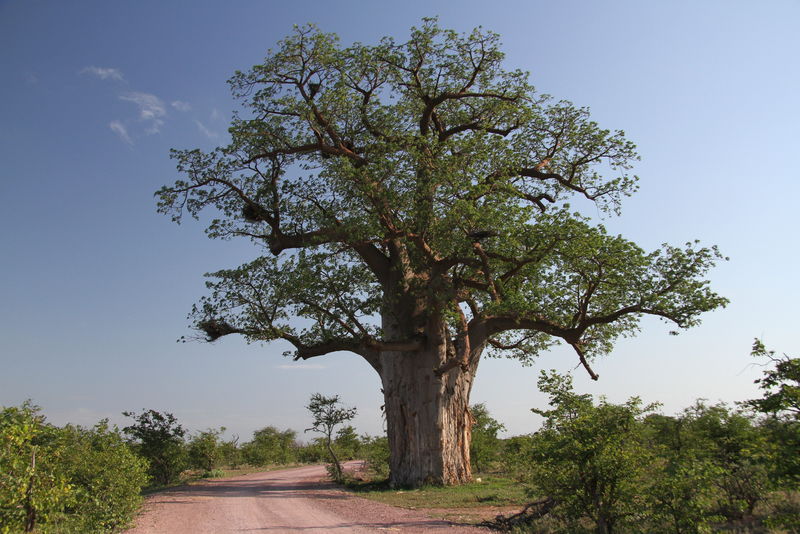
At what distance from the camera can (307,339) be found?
14531 mm

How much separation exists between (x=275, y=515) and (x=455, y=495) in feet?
12.9

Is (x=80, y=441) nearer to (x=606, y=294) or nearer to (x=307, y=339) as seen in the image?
(x=307, y=339)

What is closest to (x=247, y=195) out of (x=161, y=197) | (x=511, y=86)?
(x=161, y=197)

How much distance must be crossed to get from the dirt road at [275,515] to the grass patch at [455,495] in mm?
596

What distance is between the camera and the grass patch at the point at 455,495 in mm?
10156

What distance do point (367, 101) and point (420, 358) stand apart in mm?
7740

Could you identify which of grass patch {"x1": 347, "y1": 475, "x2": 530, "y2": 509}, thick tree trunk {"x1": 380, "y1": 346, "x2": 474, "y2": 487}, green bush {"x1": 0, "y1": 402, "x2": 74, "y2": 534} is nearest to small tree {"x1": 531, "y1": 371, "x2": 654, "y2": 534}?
grass patch {"x1": 347, "y1": 475, "x2": 530, "y2": 509}

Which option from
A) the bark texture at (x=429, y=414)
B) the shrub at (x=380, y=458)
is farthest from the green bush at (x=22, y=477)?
the shrub at (x=380, y=458)

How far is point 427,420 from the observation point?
13.6 meters

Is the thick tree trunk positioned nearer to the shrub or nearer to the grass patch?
the grass patch

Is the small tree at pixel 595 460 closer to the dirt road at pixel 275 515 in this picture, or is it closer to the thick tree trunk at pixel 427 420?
the dirt road at pixel 275 515

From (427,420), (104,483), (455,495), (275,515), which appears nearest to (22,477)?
(104,483)

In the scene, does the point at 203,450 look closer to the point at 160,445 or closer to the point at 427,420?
the point at 160,445

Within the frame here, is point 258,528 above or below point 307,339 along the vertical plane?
below
